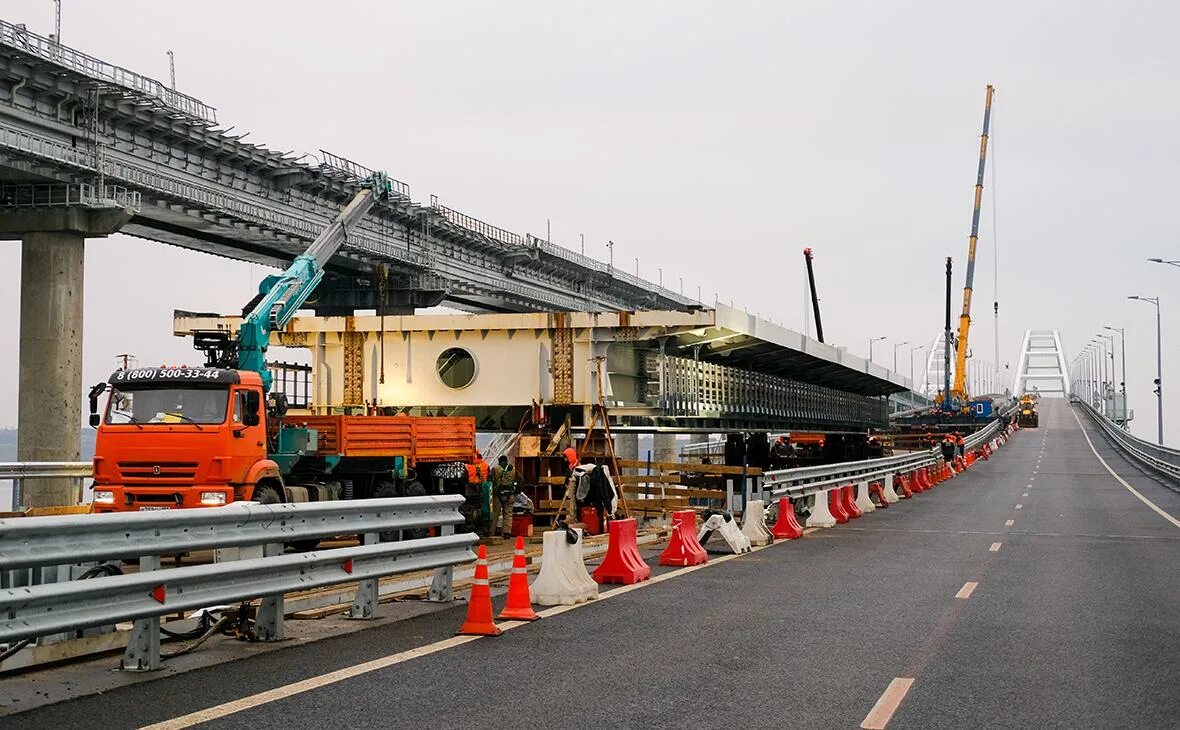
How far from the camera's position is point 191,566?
8789mm

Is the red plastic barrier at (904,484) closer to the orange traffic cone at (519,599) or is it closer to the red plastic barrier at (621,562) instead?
the red plastic barrier at (621,562)

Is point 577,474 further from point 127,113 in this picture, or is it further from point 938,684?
point 127,113

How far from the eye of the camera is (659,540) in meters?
21.5

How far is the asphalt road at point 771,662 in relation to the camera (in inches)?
286

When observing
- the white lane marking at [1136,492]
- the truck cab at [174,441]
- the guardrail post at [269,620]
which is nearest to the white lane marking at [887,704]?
the guardrail post at [269,620]

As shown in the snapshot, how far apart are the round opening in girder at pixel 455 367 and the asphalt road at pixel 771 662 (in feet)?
63.4

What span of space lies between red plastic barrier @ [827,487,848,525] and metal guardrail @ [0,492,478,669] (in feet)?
53.1

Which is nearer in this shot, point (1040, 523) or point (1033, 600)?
point (1033, 600)

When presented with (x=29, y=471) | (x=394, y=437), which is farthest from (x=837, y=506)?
(x=29, y=471)

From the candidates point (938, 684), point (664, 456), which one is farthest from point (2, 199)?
point (664, 456)

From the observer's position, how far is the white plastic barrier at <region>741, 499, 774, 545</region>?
1994 cm

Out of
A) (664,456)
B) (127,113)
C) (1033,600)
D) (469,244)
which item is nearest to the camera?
(1033,600)

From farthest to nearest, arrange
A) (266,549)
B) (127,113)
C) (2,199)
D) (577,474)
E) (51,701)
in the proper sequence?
(127,113) → (2,199) → (577,474) → (266,549) → (51,701)

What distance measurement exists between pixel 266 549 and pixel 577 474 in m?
12.5
